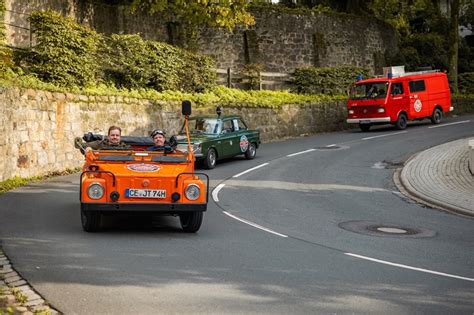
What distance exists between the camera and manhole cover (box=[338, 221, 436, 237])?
11.9 meters

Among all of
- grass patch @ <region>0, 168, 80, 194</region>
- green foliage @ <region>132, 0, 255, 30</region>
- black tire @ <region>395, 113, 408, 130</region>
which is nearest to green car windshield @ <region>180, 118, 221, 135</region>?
grass patch @ <region>0, 168, 80, 194</region>

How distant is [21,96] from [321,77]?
74.5 feet

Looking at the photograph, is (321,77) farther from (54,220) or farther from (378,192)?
(54,220)

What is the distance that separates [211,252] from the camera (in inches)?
387

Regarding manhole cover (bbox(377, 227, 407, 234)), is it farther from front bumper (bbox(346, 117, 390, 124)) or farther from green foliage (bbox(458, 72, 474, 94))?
green foliage (bbox(458, 72, 474, 94))

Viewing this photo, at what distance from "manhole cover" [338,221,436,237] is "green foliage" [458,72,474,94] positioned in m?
35.4

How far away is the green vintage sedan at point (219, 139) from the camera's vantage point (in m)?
21.2

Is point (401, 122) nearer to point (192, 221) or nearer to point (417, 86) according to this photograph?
point (417, 86)

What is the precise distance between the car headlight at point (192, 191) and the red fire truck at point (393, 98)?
22816 mm

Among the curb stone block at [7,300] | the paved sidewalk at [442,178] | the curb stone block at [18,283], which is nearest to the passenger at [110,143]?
the curb stone block at [18,283]

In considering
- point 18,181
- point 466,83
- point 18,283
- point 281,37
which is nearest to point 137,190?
point 18,283

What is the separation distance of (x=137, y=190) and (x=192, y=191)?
0.81 meters

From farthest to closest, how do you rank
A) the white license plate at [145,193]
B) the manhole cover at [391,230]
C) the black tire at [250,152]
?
the black tire at [250,152] → the manhole cover at [391,230] → the white license plate at [145,193]

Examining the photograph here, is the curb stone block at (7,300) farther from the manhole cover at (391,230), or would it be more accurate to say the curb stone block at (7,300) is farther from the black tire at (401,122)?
the black tire at (401,122)
